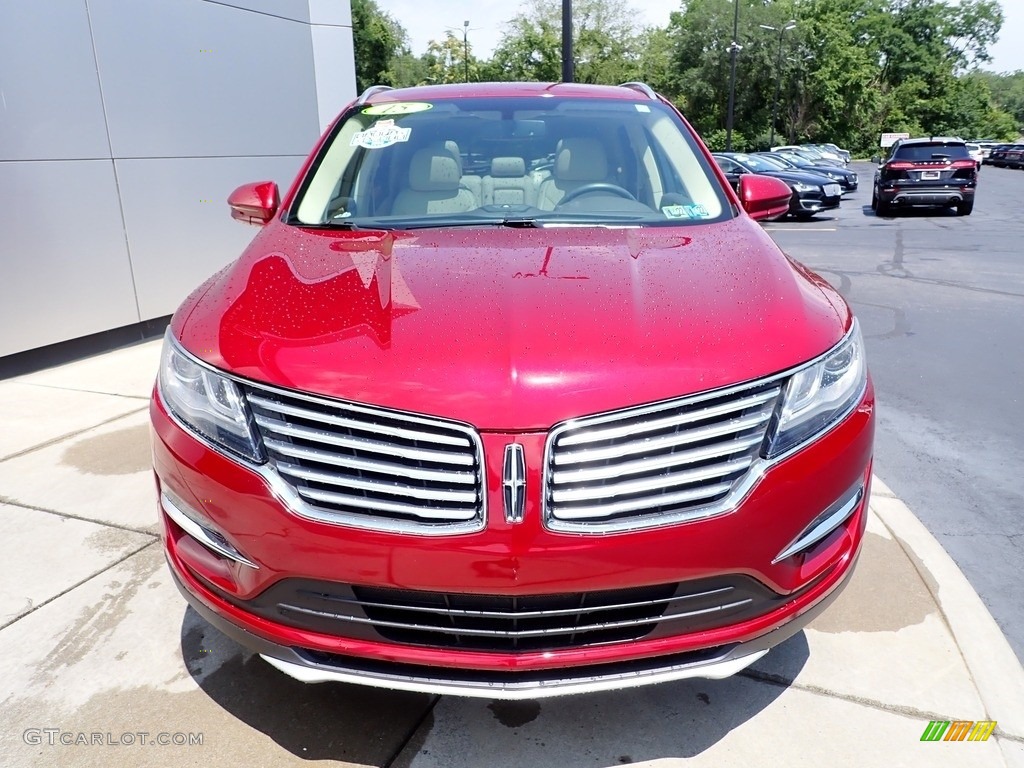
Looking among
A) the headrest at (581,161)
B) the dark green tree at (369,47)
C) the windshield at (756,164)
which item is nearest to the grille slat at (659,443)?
the headrest at (581,161)

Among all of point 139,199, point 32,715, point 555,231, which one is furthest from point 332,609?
point 139,199

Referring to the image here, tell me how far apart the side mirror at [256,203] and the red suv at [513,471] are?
1.19 meters

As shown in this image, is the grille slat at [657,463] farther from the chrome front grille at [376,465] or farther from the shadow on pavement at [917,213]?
the shadow on pavement at [917,213]

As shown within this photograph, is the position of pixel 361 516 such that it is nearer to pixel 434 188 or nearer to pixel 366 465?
pixel 366 465

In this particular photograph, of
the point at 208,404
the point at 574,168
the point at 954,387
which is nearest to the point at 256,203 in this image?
the point at 574,168

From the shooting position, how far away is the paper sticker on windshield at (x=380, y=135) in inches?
125

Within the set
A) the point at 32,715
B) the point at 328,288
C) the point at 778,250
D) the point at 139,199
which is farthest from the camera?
the point at 139,199

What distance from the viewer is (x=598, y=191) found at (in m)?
2.96

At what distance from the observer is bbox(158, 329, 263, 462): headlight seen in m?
1.81

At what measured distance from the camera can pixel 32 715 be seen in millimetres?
2256

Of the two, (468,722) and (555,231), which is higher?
(555,231)

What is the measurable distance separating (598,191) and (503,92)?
824mm

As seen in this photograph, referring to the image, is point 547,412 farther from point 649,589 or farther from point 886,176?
point 886,176

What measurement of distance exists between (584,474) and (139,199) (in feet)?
19.7
